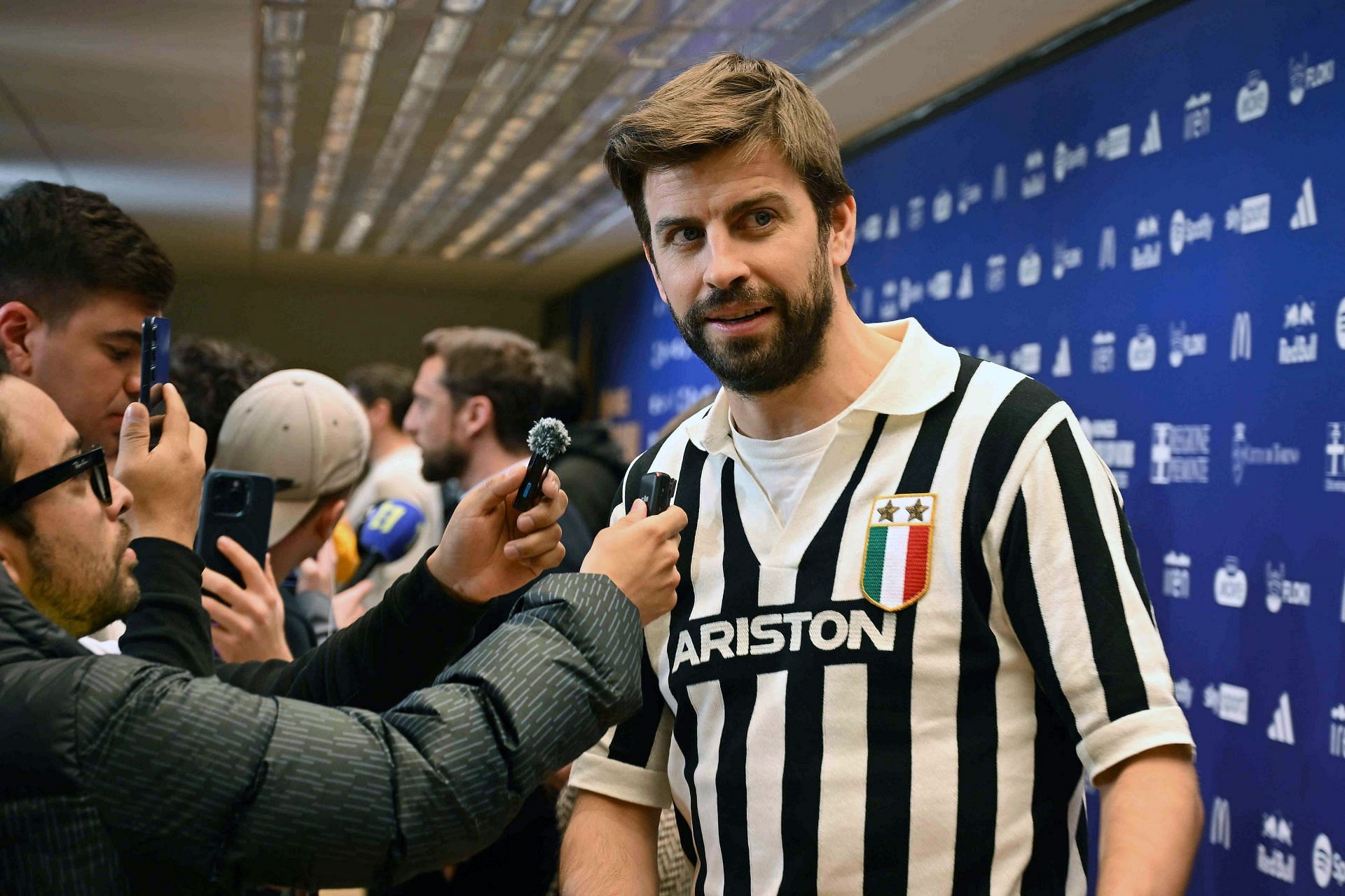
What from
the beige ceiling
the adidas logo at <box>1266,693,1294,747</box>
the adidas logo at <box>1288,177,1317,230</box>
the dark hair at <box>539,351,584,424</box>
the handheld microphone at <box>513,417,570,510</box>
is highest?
the beige ceiling

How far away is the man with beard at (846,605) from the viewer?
1314 mm

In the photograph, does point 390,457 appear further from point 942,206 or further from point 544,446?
point 544,446

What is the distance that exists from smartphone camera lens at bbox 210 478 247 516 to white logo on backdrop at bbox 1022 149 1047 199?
3397 millimetres

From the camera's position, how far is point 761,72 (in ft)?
5.26

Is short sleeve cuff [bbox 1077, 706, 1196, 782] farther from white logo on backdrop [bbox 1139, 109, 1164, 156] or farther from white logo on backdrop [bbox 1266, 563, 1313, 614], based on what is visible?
white logo on backdrop [bbox 1139, 109, 1164, 156]

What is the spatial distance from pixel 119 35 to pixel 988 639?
5.25 meters

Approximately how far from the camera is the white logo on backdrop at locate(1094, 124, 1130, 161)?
412 cm

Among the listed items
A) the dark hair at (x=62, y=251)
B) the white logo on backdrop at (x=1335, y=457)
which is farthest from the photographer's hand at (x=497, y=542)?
the white logo on backdrop at (x=1335, y=457)

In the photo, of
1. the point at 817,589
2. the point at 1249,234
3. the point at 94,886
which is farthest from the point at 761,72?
the point at 1249,234

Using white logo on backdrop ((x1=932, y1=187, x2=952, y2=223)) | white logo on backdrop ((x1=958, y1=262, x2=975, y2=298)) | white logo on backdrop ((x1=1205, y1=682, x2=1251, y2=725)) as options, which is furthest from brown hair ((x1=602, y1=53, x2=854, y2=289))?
white logo on backdrop ((x1=932, y1=187, x2=952, y2=223))

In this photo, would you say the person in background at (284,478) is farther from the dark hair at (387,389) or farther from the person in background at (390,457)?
the dark hair at (387,389)

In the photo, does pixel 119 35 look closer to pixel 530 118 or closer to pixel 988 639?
pixel 530 118

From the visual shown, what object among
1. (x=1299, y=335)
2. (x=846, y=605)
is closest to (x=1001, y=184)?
(x=1299, y=335)

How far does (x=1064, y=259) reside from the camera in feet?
14.6
